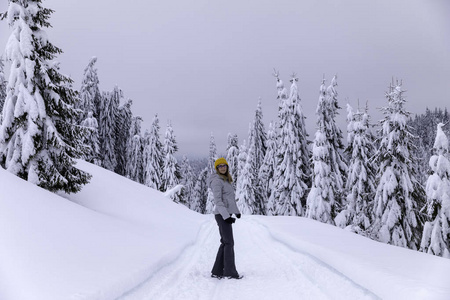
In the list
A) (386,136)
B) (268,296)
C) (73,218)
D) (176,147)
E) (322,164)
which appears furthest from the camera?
(176,147)

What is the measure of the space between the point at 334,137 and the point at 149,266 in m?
28.0

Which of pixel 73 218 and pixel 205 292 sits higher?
pixel 73 218

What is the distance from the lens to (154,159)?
1804 inches

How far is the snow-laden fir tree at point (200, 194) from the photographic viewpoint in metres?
68.6

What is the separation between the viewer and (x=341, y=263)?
6844 mm

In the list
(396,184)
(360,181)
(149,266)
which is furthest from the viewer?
(360,181)

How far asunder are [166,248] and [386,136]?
61.3ft

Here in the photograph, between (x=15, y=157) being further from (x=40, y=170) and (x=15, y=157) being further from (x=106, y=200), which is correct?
(x=106, y=200)

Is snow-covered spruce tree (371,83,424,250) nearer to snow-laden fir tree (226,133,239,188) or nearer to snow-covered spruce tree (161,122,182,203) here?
snow-covered spruce tree (161,122,182,203)

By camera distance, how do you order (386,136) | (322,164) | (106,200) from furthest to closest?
(322,164) → (386,136) → (106,200)

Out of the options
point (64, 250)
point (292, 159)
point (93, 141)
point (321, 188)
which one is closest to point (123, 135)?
point (93, 141)

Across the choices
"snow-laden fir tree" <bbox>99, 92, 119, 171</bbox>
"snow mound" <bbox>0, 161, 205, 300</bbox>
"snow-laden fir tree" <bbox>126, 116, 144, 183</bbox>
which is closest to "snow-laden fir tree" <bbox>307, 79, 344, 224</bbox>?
"snow mound" <bbox>0, 161, 205, 300</bbox>

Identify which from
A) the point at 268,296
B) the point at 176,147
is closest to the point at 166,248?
the point at 268,296

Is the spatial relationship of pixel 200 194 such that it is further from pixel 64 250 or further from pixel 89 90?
pixel 64 250
